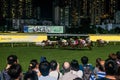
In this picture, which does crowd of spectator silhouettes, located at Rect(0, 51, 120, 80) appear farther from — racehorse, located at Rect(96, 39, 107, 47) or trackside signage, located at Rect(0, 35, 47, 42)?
trackside signage, located at Rect(0, 35, 47, 42)

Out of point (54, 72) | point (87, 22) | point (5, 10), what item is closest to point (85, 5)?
point (87, 22)

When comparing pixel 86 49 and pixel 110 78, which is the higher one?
pixel 110 78

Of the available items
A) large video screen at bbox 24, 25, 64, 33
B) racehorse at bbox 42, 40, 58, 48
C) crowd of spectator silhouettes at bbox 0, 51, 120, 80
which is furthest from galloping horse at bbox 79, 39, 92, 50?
crowd of spectator silhouettes at bbox 0, 51, 120, 80

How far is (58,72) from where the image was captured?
1136cm

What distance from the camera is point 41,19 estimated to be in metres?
55.2

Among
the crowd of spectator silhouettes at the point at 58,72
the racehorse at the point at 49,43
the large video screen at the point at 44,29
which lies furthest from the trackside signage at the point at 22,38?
the crowd of spectator silhouettes at the point at 58,72

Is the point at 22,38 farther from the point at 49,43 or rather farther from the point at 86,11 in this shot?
the point at 86,11

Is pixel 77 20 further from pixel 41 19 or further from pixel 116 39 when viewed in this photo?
pixel 116 39

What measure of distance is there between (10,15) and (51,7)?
712cm

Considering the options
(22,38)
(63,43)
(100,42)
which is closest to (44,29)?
(22,38)

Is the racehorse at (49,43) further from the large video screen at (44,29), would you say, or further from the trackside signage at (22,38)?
the large video screen at (44,29)

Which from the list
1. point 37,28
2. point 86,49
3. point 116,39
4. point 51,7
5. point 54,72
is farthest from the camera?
point 51,7

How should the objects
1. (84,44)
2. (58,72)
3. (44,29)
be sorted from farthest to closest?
(44,29) < (84,44) < (58,72)

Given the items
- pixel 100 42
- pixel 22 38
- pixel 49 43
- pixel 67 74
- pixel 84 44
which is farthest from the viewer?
pixel 22 38
